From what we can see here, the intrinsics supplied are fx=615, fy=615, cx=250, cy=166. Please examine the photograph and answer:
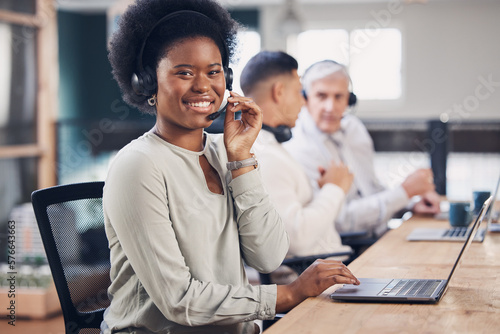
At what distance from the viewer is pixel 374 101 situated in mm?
9203

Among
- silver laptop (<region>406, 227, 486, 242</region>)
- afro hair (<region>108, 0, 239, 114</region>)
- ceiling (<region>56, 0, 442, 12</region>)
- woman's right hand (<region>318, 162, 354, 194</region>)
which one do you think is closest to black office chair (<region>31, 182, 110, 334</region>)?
afro hair (<region>108, 0, 239, 114</region>)

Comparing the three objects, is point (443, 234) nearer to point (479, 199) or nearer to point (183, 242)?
point (479, 199)

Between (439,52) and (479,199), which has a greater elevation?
(439,52)

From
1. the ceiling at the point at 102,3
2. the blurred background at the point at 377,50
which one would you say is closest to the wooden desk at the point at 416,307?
the blurred background at the point at 377,50

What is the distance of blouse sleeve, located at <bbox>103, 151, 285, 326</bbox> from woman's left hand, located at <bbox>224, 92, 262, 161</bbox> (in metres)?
0.20

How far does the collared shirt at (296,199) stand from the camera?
1987 millimetres

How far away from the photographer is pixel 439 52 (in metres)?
9.13

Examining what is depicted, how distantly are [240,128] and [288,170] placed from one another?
681 millimetres

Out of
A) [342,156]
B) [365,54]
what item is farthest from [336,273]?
[365,54]

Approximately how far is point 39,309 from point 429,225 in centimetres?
230

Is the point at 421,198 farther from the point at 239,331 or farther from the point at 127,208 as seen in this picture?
the point at 127,208

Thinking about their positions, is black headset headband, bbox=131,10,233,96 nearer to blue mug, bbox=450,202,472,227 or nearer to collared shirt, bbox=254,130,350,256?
collared shirt, bbox=254,130,350,256

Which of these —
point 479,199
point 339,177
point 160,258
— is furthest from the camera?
→ point 479,199

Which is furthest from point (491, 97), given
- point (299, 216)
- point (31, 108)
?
point (299, 216)
